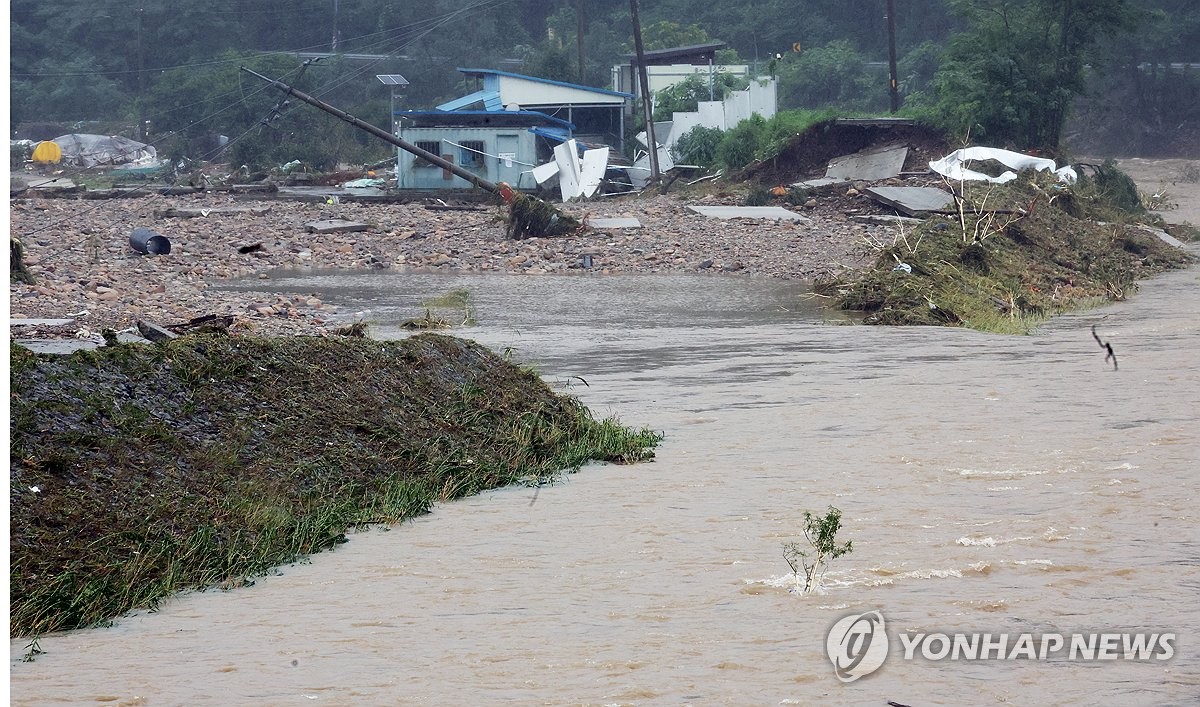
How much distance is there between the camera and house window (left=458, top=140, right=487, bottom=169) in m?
37.5

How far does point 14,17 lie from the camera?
62031 millimetres

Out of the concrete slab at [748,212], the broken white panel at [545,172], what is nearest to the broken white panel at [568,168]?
the broken white panel at [545,172]

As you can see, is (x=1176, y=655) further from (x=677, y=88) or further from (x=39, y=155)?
(x=39, y=155)

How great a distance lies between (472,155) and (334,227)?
34.5 feet

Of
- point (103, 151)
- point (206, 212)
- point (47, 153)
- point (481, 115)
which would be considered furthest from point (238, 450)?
point (103, 151)

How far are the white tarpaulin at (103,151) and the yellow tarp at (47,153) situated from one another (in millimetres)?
958

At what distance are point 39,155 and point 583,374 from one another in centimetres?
4129

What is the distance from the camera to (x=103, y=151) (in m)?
50.2

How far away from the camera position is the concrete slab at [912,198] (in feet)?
90.6

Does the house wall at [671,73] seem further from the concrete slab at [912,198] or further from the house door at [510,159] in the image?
the concrete slab at [912,198]

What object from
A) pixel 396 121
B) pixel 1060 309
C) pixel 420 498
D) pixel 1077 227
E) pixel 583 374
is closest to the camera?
pixel 420 498

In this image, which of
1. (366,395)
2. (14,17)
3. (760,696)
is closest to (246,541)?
(366,395)

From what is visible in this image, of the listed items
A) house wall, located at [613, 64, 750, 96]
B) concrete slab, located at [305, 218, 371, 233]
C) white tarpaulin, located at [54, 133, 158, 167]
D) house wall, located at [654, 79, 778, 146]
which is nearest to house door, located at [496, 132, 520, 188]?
house wall, located at [654, 79, 778, 146]

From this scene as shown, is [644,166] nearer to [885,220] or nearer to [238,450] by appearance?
[885,220]
